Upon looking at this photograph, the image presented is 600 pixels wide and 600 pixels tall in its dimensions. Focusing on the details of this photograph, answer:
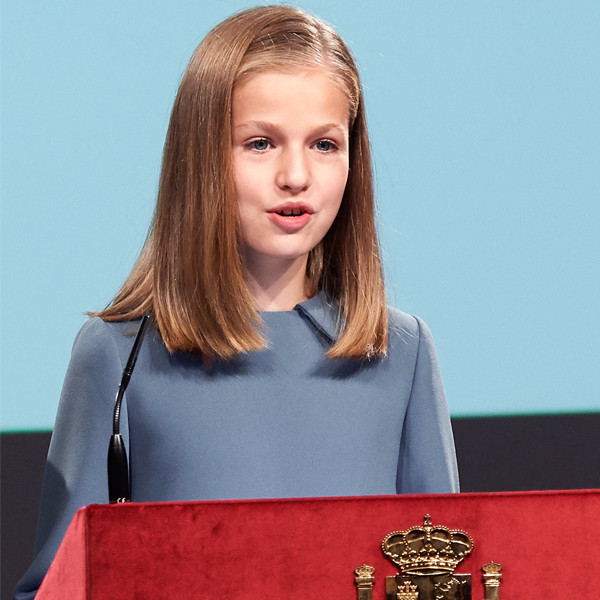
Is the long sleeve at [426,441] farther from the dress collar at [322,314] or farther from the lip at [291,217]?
the lip at [291,217]

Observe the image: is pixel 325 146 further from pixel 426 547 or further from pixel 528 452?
pixel 528 452

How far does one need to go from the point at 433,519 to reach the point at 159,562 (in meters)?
0.15

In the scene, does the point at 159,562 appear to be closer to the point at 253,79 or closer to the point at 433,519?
the point at 433,519

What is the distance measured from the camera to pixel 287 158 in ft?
3.10

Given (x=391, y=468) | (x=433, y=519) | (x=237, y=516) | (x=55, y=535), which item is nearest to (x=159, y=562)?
(x=237, y=516)

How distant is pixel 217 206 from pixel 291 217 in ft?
0.20

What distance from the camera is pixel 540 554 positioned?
0.66 metres

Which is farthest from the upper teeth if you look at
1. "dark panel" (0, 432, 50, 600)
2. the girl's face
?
"dark panel" (0, 432, 50, 600)

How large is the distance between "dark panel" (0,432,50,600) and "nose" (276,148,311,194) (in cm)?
78

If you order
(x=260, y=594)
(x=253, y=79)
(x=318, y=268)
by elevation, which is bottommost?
(x=260, y=594)

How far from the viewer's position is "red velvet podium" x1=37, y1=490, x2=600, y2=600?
0.63 meters

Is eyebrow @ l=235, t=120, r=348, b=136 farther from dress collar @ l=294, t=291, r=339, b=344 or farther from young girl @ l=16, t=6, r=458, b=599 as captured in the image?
dress collar @ l=294, t=291, r=339, b=344

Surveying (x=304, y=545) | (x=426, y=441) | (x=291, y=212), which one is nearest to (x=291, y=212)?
(x=291, y=212)

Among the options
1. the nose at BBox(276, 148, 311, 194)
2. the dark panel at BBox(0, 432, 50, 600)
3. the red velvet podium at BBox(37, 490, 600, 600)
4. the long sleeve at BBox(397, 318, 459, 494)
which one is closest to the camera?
the red velvet podium at BBox(37, 490, 600, 600)
